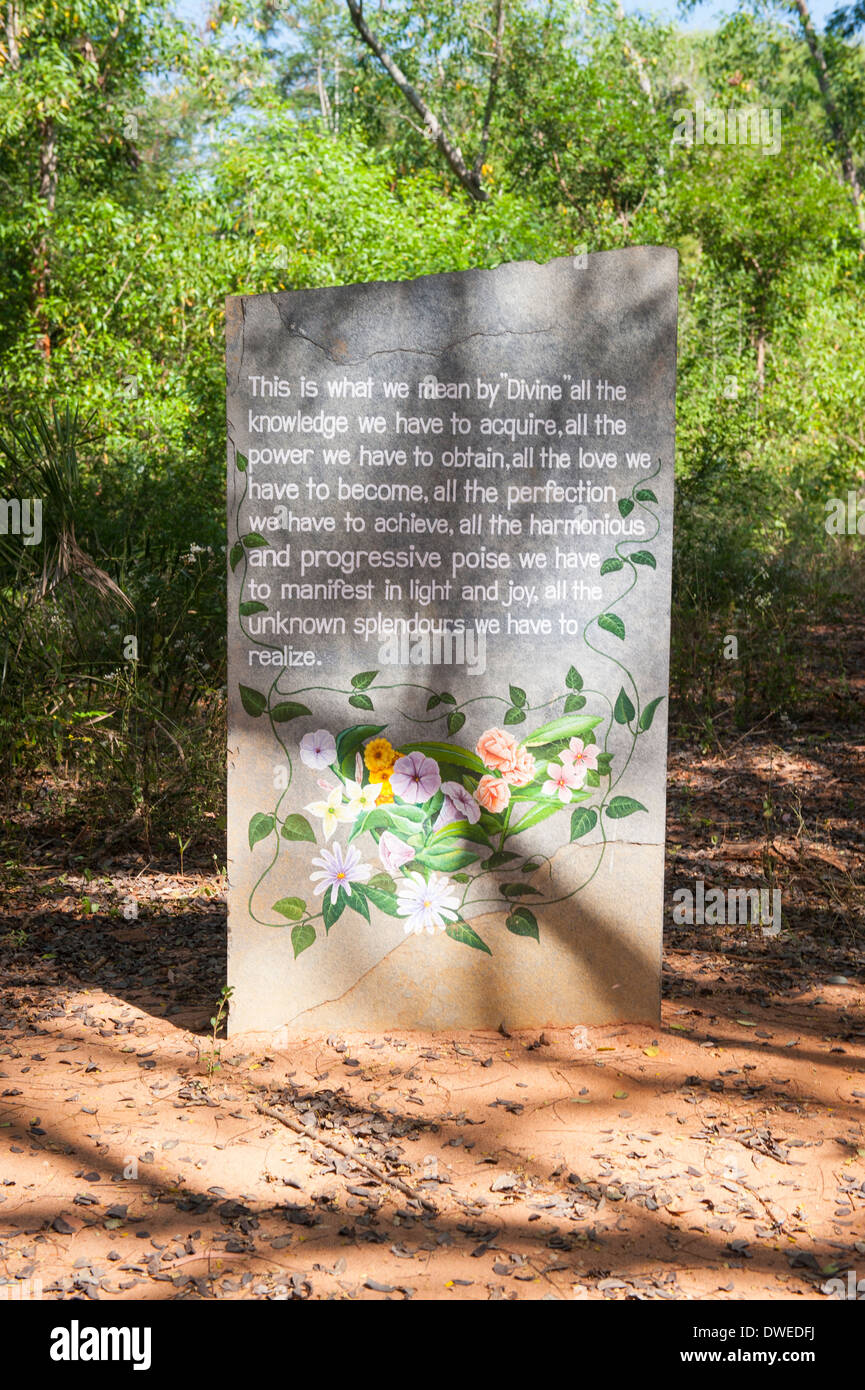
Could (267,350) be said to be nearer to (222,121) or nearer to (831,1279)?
Result: (831,1279)

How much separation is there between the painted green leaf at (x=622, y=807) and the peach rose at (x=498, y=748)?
0.32 m

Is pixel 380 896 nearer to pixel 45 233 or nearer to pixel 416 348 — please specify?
pixel 416 348

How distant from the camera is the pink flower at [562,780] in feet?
11.7

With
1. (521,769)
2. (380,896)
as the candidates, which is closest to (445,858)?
(380,896)

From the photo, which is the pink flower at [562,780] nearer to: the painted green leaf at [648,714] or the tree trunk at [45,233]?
the painted green leaf at [648,714]

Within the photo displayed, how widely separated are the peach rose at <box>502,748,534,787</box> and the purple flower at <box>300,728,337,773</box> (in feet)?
1.73

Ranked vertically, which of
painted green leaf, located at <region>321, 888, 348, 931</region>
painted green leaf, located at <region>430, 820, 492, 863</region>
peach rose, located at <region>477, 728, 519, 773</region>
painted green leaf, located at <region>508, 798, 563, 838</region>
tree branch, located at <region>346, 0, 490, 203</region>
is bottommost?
painted green leaf, located at <region>321, 888, 348, 931</region>

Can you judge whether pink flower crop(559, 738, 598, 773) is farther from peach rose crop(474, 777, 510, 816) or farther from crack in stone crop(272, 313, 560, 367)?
crack in stone crop(272, 313, 560, 367)

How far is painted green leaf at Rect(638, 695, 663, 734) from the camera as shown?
3.57 meters

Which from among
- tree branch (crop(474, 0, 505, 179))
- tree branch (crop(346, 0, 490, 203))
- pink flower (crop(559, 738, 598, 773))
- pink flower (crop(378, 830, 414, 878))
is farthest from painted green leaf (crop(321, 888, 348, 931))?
tree branch (crop(474, 0, 505, 179))

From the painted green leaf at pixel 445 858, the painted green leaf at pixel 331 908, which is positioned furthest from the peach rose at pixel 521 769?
the painted green leaf at pixel 331 908

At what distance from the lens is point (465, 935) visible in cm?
357
